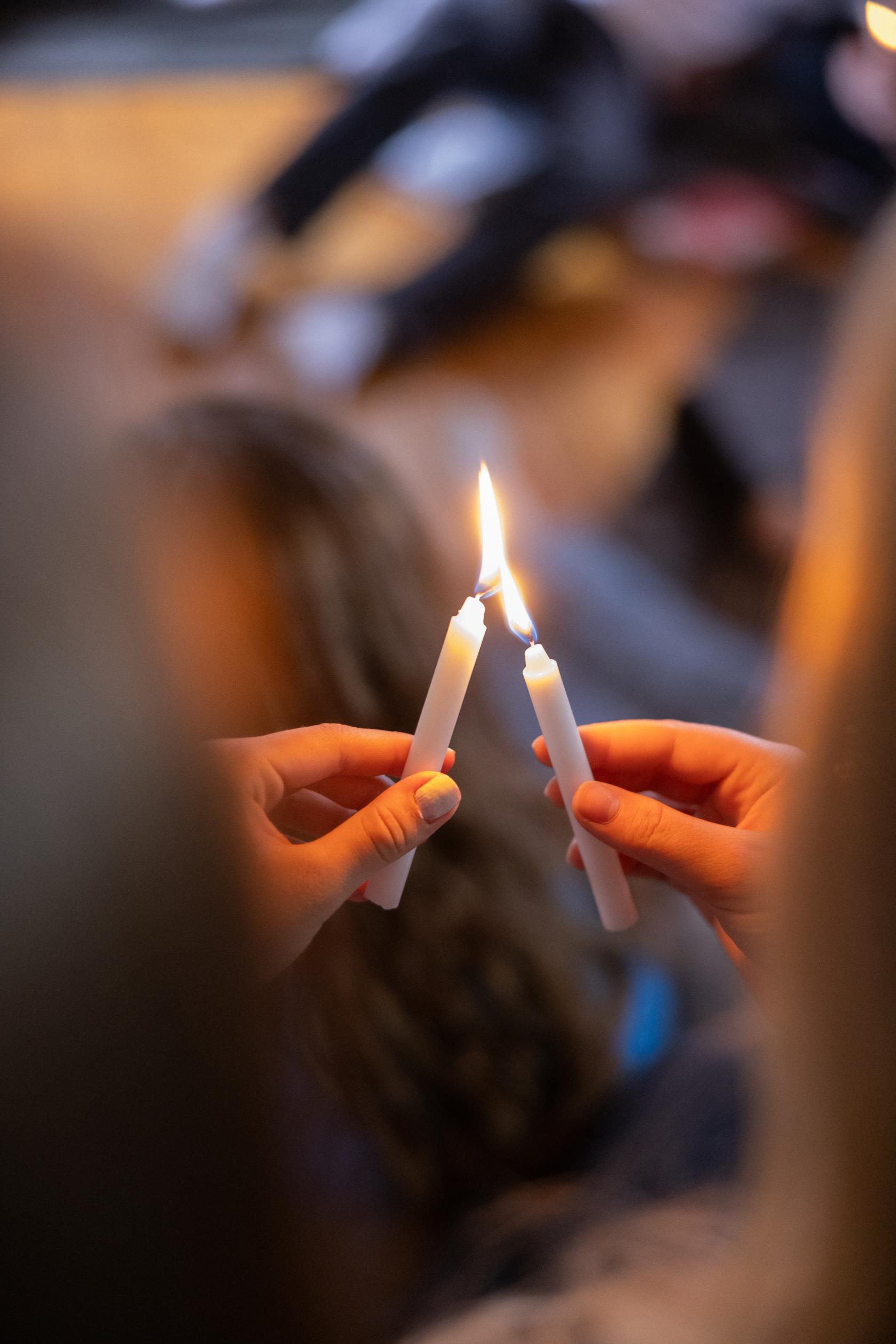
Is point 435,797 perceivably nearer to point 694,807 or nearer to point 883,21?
point 694,807

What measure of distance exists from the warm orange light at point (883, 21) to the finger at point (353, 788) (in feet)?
1.84

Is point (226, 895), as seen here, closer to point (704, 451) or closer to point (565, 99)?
point (704, 451)

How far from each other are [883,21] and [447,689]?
0.62m

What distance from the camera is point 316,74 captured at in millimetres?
2102

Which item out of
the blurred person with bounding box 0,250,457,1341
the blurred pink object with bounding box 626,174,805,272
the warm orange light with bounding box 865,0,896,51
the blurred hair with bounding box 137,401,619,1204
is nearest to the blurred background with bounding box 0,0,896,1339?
the blurred pink object with bounding box 626,174,805,272

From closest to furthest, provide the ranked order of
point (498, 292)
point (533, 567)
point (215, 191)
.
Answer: point (533, 567)
point (498, 292)
point (215, 191)

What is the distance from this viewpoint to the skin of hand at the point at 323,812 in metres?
0.39

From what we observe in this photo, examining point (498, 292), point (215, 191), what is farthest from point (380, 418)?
point (215, 191)

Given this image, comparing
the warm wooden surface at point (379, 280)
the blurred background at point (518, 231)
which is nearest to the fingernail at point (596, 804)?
the blurred background at point (518, 231)

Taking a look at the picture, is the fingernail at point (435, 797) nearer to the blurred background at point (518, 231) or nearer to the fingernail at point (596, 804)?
the fingernail at point (596, 804)

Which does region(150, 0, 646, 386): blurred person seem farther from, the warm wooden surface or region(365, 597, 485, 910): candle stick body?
region(365, 597, 485, 910): candle stick body

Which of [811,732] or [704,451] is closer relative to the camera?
[811,732]

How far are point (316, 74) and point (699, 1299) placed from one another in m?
2.34

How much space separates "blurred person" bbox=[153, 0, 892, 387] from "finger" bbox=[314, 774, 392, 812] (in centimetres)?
127
